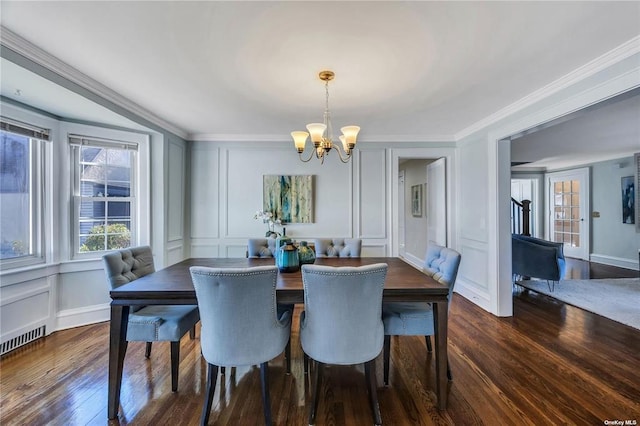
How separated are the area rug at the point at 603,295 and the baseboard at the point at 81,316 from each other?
574 cm

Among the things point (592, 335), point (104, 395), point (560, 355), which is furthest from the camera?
point (592, 335)

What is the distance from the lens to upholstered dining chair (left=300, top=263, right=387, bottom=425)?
153 cm

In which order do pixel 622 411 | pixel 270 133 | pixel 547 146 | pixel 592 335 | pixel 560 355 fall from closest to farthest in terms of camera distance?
pixel 622 411
pixel 560 355
pixel 592 335
pixel 270 133
pixel 547 146

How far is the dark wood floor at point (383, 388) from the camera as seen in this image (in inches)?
68.2

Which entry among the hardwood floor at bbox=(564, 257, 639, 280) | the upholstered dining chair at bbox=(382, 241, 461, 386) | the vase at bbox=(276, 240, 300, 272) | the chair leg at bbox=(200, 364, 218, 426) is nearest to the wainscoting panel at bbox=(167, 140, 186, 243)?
the vase at bbox=(276, 240, 300, 272)

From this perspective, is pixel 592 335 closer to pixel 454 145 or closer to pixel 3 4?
pixel 454 145

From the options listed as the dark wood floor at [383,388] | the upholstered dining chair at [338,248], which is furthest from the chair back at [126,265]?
the upholstered dining chair at [338,248]

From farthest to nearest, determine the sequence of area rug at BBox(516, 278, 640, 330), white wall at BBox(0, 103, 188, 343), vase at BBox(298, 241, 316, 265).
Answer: area rug at BBox(516, 278, 640, 330), white wall at BBox(0, 103, 188, 343), vase at BBox(298, 241, 316, 265)

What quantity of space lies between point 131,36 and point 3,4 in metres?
0.58

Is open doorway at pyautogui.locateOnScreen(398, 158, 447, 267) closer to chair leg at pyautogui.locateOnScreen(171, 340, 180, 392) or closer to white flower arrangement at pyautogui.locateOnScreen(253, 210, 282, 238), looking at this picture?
white flower arrangement at pyautogui.locateOnScreen(253, 210, 282, 238)

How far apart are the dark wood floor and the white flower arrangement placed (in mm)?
1668

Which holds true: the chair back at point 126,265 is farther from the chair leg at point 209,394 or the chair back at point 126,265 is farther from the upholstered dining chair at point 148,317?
the chair leg at point 209,394

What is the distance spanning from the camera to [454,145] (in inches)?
168

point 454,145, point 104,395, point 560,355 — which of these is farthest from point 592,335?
point 104,395
